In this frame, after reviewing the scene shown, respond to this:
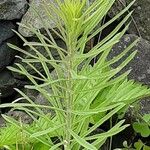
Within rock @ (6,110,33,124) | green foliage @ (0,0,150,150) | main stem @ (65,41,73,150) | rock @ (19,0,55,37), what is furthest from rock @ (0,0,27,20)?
main stem @ (65,41,73,150)

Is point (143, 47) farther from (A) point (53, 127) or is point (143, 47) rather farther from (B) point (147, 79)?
(A) point (53, 127)

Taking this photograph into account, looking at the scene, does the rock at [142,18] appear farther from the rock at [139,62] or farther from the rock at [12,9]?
the rock at [12,9]

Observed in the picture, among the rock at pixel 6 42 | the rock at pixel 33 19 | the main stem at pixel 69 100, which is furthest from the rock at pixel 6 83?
the main stem at pixel 69 100

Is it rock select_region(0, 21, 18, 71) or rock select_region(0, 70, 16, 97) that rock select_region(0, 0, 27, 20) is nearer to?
rock select_region(0, 21, 18, 71)

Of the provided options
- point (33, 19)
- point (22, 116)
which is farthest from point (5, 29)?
point (22, 116)

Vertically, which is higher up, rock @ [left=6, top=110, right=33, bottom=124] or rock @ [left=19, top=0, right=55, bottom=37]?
rock @ [left=19, top=0, right=55, bottom=37]

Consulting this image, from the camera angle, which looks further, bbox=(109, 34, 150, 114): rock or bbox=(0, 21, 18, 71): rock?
bbox=(0, 21, 18, 71): rock

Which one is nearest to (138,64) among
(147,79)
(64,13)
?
(147,79)
